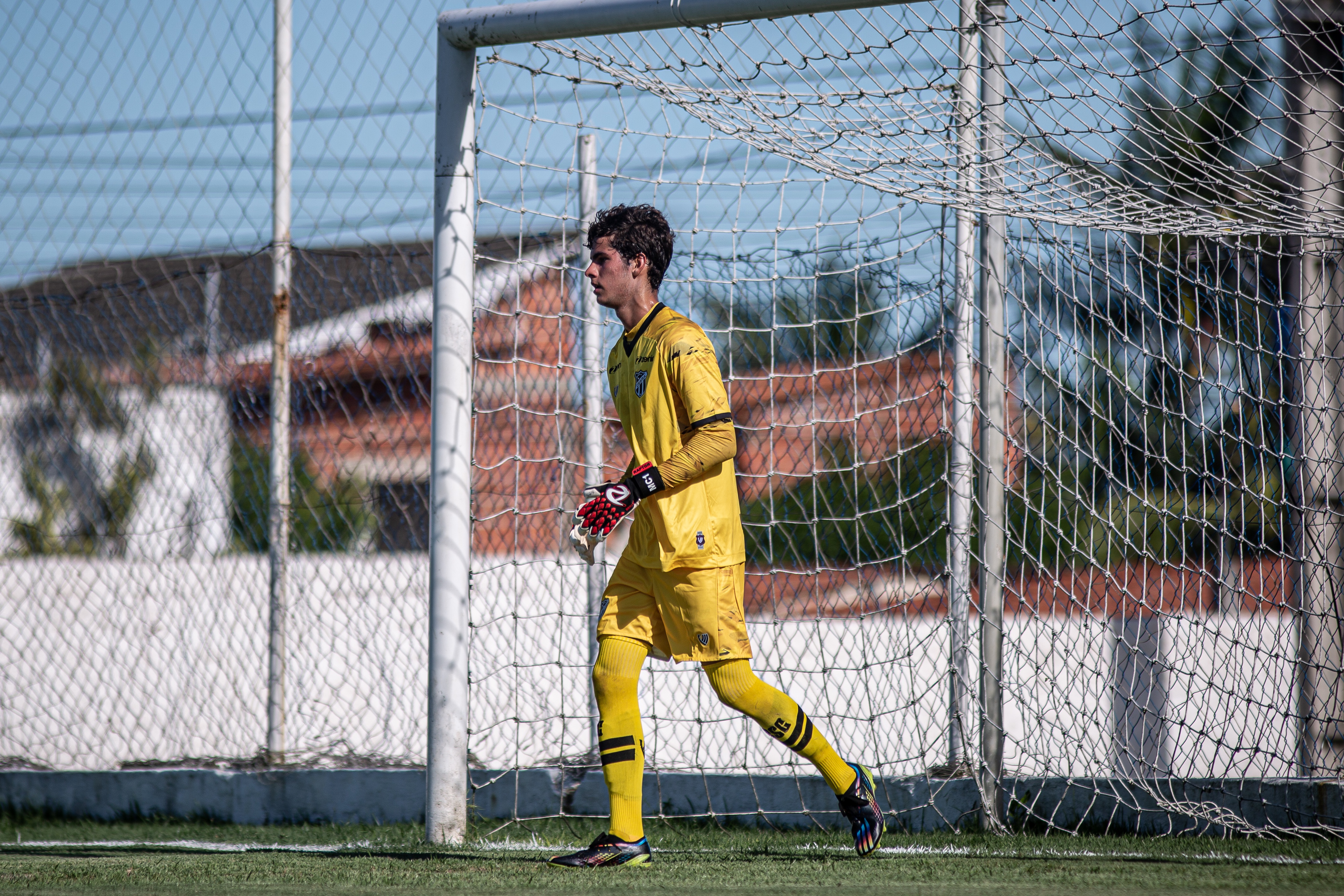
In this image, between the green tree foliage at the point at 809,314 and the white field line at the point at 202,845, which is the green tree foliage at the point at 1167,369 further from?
the white field line at the point at 202,845

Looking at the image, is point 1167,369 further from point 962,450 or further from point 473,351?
point 473,351

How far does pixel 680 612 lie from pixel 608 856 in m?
0.74

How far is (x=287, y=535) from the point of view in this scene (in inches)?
221

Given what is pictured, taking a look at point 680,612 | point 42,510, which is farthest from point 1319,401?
point 42,510

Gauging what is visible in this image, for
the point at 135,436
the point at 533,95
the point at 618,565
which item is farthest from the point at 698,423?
the point at 135,436

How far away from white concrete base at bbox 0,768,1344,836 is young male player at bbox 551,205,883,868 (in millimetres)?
1008

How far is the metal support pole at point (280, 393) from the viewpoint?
18.3ft

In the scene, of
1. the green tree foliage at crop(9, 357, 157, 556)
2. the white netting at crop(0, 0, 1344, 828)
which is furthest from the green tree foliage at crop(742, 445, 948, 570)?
the green tree foliage at crop(9, 357, 157, 556)

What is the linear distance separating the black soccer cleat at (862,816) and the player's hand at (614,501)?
3.49 feet

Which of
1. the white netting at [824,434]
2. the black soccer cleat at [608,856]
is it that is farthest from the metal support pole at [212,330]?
the black soccer cleat at [608,856]

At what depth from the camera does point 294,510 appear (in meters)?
5.82

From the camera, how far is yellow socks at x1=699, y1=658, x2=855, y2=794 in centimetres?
362

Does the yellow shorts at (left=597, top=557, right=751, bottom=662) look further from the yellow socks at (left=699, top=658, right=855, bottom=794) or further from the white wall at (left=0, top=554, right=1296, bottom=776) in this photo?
the white wall at (left=0, top=554, right=1296, bottom=776)

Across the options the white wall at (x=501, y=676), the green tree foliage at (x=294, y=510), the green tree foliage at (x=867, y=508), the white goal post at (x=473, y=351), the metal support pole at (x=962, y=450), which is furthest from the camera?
the green tree foliage at (x=294, y=510)
